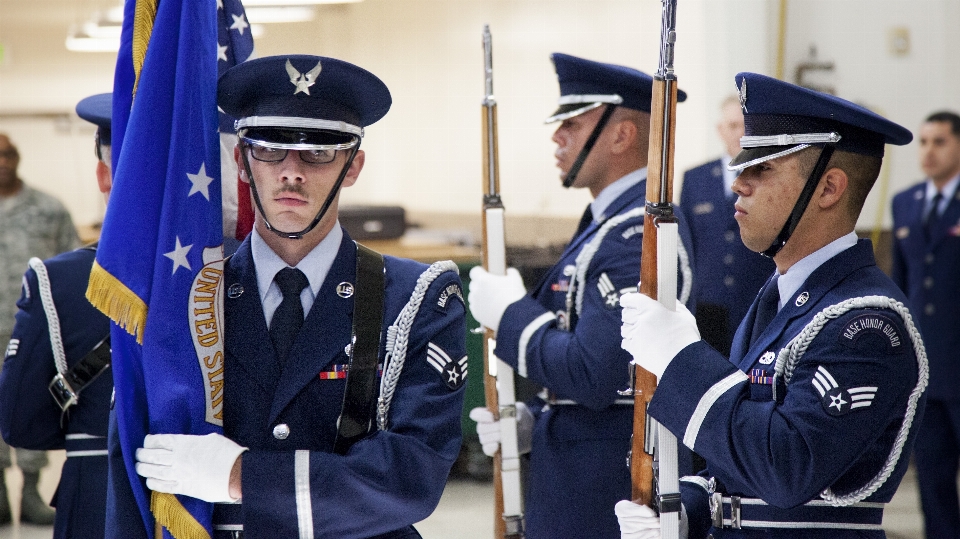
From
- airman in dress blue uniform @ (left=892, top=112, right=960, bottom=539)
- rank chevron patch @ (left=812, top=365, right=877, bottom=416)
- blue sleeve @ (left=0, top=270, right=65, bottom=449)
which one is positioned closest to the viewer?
rank chevron patch @ (left=812, top=365, right=877, bottom=416)

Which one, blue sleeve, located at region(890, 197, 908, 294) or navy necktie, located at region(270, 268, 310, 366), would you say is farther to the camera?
blue sleeve, located at region(890, 197, 908, 294)

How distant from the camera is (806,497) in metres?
1.53

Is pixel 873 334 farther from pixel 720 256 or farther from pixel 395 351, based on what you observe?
pixel 720 256

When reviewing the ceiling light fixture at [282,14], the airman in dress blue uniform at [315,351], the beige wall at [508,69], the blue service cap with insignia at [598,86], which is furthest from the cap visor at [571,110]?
the ceiling light fixture at [282,14]

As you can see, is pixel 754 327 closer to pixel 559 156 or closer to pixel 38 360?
pixel 559 156

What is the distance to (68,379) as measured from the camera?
7.01ft

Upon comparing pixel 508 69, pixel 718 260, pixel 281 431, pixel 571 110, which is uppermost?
→ pixel 508 69

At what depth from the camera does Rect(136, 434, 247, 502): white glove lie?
151 centimetres

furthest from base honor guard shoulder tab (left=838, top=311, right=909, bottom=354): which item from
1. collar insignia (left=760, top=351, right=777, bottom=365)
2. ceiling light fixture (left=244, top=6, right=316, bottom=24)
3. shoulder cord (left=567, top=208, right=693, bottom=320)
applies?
ceiling light fixture (left=244, top=6, right=316, bottom=24)

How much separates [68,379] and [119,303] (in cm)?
63

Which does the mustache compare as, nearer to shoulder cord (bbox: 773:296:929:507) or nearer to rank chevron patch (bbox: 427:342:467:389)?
rank chevron patch (bbox: 427:342:467:389)

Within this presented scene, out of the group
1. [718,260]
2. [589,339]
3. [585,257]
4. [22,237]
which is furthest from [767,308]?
[22,237]

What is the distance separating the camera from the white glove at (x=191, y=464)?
151cm

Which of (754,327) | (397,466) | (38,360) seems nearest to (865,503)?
(754,327)
